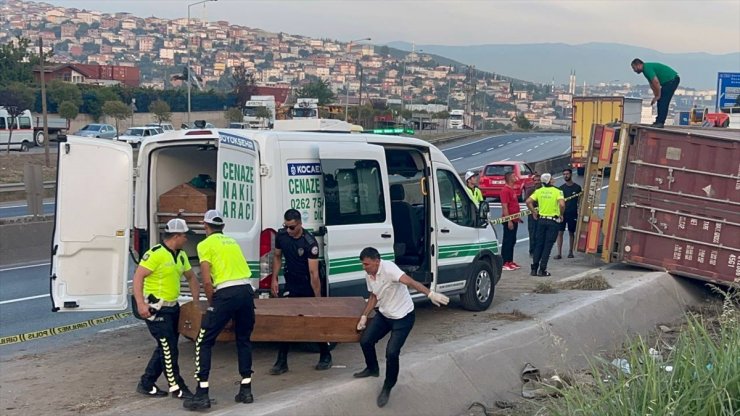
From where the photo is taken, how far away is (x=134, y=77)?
109 meters

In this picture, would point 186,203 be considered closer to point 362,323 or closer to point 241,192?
point 241,192

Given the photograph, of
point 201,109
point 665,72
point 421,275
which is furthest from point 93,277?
point 201,109

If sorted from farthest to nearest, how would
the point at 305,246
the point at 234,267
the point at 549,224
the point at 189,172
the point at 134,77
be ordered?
1. the point at 134,77
2. the point at 549,224
3. the point at 189,172
4. the point at 305,246
5. the point at 234,267

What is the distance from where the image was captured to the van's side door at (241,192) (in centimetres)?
912

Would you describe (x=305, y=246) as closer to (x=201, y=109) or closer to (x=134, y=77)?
(x=201, y=109)

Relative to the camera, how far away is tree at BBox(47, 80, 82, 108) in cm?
6556

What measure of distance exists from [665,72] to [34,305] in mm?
10595

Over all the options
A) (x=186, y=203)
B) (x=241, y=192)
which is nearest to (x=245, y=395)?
(x=241, y=192)

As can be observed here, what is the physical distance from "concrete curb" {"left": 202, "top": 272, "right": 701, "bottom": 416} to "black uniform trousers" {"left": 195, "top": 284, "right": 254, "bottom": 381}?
15.8 inches

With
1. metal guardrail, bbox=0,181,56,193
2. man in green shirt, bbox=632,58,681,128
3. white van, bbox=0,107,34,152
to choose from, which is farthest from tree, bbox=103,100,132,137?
man in green shirt, bbox=632,58,681,128

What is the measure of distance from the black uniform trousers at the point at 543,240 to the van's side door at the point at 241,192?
7.27 meters

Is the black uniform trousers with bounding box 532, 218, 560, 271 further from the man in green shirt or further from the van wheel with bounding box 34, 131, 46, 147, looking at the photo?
the van wheel with bounding box 34, 131, 46, 147

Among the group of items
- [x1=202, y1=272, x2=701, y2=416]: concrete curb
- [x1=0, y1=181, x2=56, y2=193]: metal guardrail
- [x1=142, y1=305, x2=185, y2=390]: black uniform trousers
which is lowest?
[x1=0, y1=181, x2=56, y2=193]: metal guardrail

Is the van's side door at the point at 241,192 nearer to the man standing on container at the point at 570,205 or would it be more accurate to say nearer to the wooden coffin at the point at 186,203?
the wooden coffin at the point at 186,203
